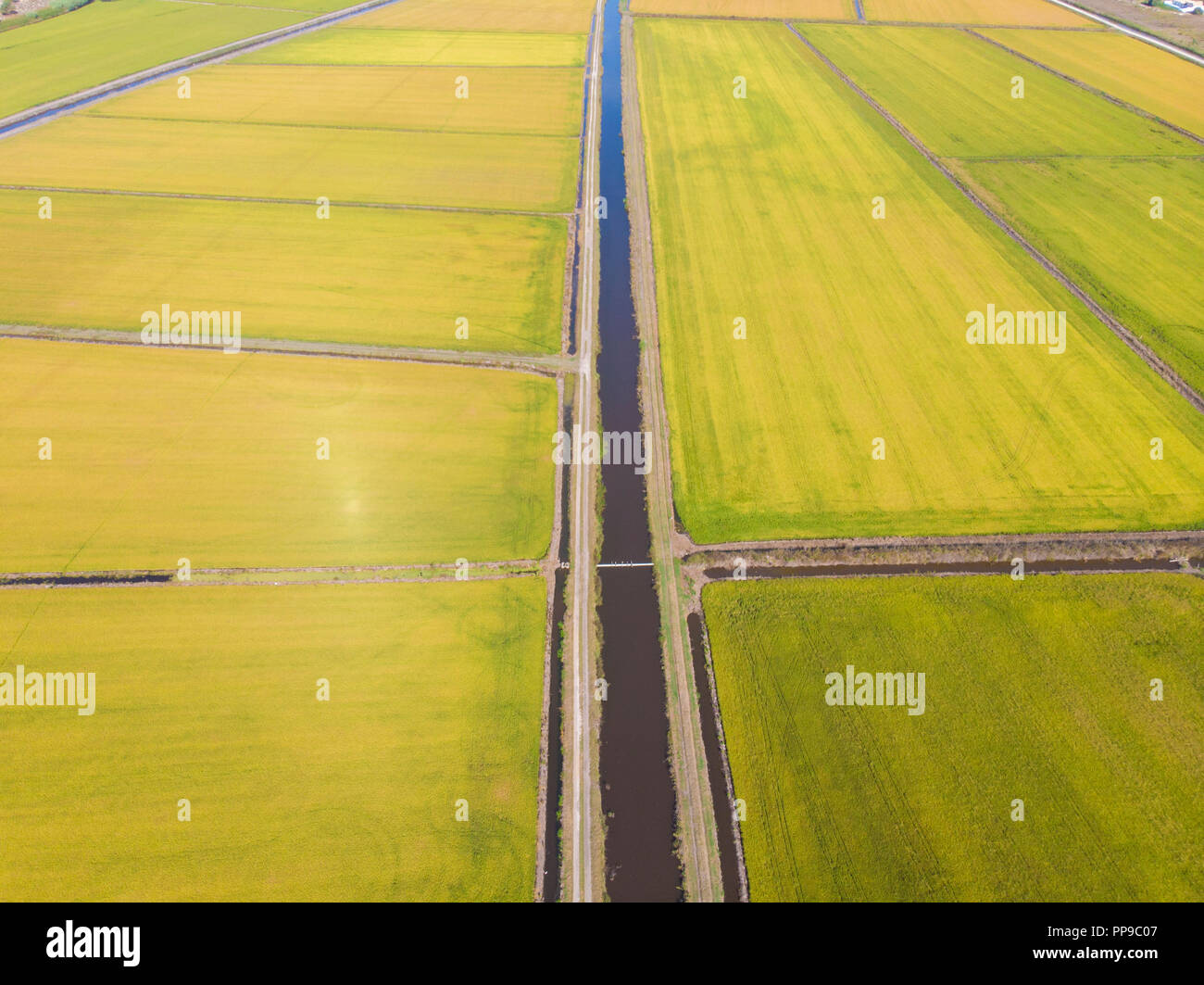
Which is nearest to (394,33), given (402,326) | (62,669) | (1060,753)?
(402,326)

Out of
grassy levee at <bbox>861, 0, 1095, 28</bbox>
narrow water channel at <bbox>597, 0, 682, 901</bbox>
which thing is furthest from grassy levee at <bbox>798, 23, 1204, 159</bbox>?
narrow water channel at <bbox>597, 0, 682, 901</bbox>

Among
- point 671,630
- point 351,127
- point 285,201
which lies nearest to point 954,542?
point 671,630

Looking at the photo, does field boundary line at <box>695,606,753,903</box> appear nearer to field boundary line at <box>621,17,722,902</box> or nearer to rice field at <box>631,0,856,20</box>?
field boundary line at <box>621,17,722,902</box>

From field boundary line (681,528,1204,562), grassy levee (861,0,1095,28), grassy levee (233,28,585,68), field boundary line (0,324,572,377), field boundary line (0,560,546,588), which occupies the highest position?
grassy levee (861,0,1095,28)

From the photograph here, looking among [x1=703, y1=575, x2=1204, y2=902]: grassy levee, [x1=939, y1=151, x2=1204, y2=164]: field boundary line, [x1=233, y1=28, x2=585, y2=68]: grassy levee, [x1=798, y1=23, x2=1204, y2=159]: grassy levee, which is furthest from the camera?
[x1=233, y1=28, x2=585, y2=68]: grassy levee

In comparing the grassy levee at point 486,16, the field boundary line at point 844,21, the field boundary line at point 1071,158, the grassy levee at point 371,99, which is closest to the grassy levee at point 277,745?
the grassy levee at point 371,99

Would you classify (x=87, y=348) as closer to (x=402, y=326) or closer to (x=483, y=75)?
(x=402, y=326)

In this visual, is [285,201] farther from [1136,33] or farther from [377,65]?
[1136,33]

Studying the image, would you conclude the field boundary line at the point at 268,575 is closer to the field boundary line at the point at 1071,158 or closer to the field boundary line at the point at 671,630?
the field boundary line at the point at 671,630
